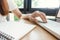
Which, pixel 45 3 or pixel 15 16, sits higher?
pixel 45 3

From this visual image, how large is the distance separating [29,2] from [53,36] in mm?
1121

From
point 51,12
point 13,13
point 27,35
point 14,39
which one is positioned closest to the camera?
point 14,39

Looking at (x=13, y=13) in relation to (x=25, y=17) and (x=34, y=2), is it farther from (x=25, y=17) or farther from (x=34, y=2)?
(x=34, y=2)

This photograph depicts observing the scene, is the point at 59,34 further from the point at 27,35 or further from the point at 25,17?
the point at 25,17

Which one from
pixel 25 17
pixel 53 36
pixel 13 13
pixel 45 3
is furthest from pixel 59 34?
pixel 45 3

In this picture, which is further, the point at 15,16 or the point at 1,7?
the point at 15,16

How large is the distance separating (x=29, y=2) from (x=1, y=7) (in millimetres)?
1112

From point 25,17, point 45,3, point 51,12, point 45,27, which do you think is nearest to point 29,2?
point 45,3

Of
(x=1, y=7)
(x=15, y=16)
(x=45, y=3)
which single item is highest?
(x=1, y=7)

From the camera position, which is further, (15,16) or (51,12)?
(51,12)

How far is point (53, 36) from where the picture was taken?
916 mm

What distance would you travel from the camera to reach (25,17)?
60.2 inches

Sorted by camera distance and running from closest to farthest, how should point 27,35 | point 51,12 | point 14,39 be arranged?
point 14,39, point 27,35, point 51,12

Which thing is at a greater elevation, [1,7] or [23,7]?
[1,7]
